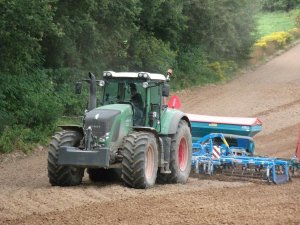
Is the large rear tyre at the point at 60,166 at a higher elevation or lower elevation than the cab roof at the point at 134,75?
lower

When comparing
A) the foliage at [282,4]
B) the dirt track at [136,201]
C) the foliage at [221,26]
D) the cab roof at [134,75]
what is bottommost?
the dirt track at [136,201]

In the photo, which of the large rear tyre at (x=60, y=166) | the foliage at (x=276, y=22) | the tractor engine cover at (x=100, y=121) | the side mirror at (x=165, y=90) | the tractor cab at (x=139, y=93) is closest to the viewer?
the tractor engine cover at (x=100, y=121)

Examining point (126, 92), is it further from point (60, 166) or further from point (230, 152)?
point (230, 152)

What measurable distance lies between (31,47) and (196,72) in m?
16.2

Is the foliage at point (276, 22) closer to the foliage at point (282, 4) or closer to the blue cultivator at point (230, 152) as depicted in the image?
the foliage at point (282, 4)

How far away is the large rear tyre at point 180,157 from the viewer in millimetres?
13242

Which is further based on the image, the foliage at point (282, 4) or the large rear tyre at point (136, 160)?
the foliage at point (282, 4)

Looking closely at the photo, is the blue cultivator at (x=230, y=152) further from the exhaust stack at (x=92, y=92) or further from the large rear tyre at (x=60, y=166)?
the large rear tyre at (x=60, y=166)

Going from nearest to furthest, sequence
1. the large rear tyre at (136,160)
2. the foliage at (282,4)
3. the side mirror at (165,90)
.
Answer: the large rear tyre at (136,160) < the side mirror at (165,90) < the foliage at (282,4)

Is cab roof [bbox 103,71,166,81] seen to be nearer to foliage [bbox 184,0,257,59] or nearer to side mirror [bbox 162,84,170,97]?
side mirror [bbox 162,84,170,97]

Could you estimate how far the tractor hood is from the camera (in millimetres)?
11883

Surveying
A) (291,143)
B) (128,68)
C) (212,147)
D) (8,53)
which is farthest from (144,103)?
(128,68)

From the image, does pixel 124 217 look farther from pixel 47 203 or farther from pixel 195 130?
pixel 195 130

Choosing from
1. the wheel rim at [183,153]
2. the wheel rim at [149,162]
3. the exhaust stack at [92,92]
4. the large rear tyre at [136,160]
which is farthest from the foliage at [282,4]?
the large rear tyre at [136,160]
